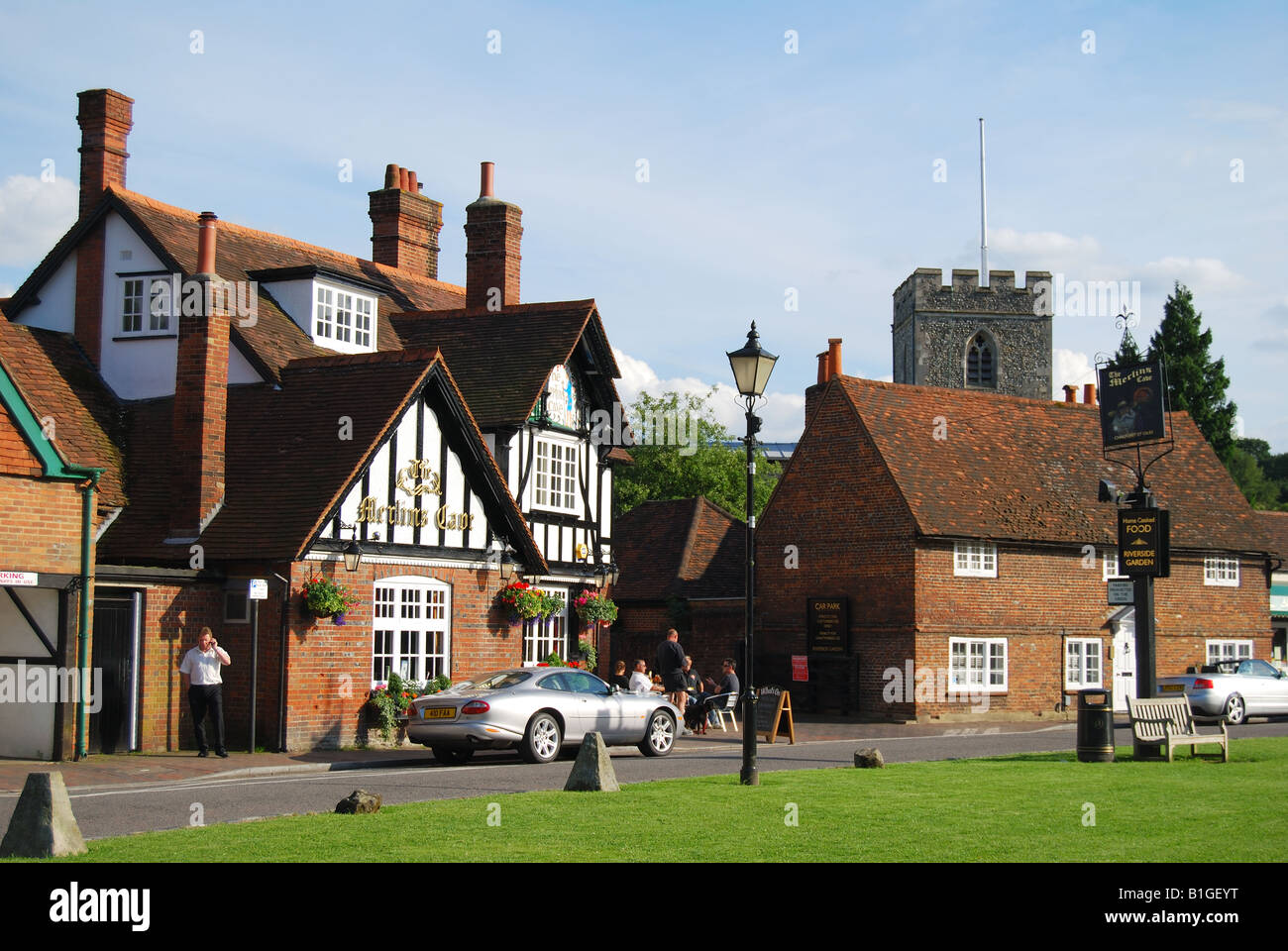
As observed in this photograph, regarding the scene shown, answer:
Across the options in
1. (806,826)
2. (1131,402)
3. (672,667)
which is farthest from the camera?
(672,667)

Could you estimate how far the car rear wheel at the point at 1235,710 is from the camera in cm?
3006

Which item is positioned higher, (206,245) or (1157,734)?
(206,245)

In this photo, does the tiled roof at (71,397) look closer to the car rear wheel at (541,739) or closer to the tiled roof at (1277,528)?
the car rear wheel at (541,739)

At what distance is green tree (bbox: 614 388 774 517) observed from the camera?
59562mm

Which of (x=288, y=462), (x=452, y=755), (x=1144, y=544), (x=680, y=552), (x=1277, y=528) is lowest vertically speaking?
(x=452, y=755)

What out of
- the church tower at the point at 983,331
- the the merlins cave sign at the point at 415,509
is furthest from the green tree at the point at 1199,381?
the the merlins cave sign at the point at 415,509

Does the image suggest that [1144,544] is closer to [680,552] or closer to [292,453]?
[292,453]

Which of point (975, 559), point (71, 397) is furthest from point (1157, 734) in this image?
point (71, 397)

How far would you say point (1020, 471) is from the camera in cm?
3684

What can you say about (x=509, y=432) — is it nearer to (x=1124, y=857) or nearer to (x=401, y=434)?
(x=401, y=434)

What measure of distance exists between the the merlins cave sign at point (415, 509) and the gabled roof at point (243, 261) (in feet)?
10.3

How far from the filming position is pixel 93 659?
1981 cm

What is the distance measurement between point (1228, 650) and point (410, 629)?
24.4 meters
